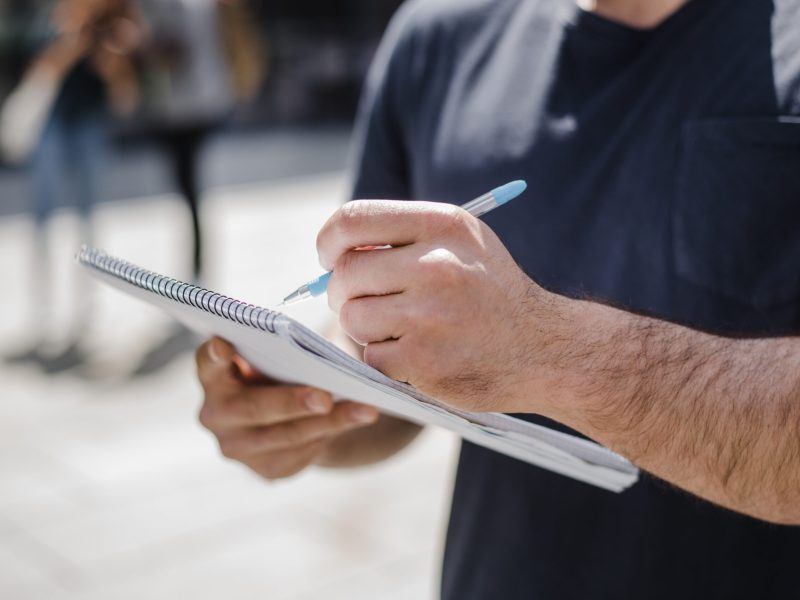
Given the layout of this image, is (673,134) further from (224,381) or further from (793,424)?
(224,381)

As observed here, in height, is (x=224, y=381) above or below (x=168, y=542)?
above

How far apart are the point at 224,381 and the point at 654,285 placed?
54cm

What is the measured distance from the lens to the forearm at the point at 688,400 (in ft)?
2.90

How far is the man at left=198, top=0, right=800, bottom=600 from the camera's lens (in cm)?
84

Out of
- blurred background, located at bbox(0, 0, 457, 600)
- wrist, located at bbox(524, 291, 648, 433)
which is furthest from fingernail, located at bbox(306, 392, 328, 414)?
blurred background, located at bbox(0, 0, 457, 600)

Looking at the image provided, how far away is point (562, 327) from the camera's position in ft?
2.83

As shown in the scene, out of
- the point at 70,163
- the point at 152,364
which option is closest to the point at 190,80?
the point at 70,163

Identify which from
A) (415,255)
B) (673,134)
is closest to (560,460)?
(415,255)

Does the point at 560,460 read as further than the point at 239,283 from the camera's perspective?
No

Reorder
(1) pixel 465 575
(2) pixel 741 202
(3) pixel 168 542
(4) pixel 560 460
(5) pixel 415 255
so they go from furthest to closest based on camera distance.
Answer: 1. (3) pixel 168 542
2. (1) pixel 465 575
3. (2) pixel 741 202
4. (4) pixel 560 460
5. (5) pixel 415 255

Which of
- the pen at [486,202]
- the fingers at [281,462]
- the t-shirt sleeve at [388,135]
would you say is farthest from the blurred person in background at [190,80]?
the pen at [486,202]

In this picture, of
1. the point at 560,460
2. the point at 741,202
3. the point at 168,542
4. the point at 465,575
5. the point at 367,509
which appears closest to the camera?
the point at 560,460

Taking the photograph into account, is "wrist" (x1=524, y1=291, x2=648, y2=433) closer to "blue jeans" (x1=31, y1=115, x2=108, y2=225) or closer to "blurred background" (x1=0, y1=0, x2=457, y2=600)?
"blurred background" (x1=0, y1=0, x2=457, y2=600)

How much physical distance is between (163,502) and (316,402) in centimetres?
279
